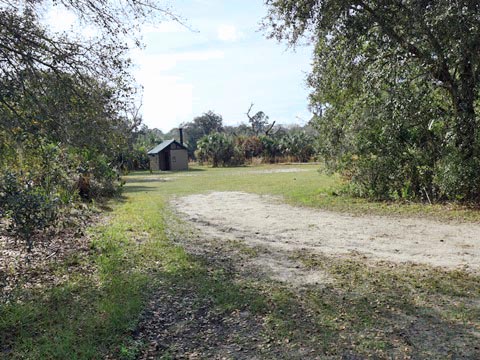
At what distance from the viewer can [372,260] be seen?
19.9ft

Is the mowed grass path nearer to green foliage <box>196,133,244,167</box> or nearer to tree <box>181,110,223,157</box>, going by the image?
green foliage <box>196,133,244,167</box>

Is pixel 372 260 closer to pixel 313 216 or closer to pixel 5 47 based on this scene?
pixel 313 216

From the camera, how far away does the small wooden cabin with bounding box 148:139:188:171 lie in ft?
138

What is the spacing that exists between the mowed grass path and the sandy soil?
500mm

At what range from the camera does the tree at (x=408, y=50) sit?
8320 millimetres

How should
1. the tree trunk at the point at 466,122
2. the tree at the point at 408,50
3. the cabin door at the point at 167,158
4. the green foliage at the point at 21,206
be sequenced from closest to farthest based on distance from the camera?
the green foliage at the point at 21,206
the tree at the point at 408,50
the tree trunk at the point at 466,122
the cabin door at the point at 167,158

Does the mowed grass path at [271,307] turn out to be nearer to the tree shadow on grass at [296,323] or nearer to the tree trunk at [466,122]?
the tree shadow on grass at [296,323]

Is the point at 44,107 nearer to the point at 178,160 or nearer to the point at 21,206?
the point at 21,206

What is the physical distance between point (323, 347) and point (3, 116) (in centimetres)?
409

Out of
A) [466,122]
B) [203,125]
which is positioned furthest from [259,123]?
[466,122]

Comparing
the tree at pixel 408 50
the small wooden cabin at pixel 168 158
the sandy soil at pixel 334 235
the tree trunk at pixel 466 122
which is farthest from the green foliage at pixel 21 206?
the small wooden cabin at pixel 168 158

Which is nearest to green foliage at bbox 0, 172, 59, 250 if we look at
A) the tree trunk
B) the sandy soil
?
the sandy soil

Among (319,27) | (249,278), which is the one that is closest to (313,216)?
(319,27)

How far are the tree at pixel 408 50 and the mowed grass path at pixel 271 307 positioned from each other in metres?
5.30
